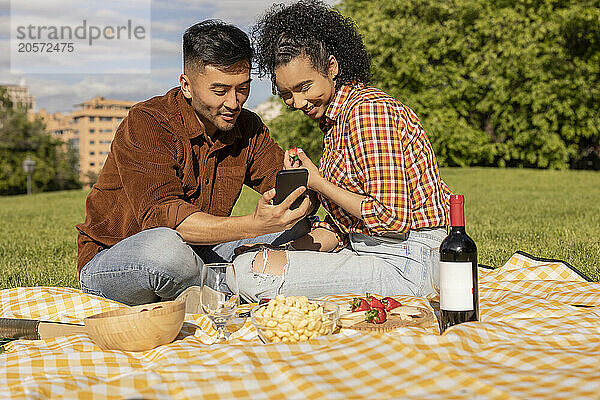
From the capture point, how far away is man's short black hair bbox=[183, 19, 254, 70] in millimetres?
3607

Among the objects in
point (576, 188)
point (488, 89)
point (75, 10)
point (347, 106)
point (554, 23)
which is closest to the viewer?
point (347, 106)

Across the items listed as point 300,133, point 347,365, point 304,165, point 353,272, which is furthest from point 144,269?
point 300,133

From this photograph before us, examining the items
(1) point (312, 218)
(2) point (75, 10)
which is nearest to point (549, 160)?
(1) point (312, 218)

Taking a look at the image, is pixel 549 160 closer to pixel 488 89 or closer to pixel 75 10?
pixel 488 89

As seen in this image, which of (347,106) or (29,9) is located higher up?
(29,9)

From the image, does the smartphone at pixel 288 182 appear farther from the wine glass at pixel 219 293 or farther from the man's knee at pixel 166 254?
the wine glass at pixel 219 293

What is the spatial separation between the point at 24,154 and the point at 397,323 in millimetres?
56502

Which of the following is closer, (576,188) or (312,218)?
(312,218)

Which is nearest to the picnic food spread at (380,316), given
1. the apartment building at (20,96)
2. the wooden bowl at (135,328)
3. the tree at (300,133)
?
the wooden bowl at (135,328)

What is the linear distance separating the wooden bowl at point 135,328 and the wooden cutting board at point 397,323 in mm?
757

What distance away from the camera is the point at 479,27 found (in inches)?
1048

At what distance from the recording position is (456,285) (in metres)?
2.54

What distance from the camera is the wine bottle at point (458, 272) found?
2.51 metres

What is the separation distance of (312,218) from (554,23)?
23794 mm
